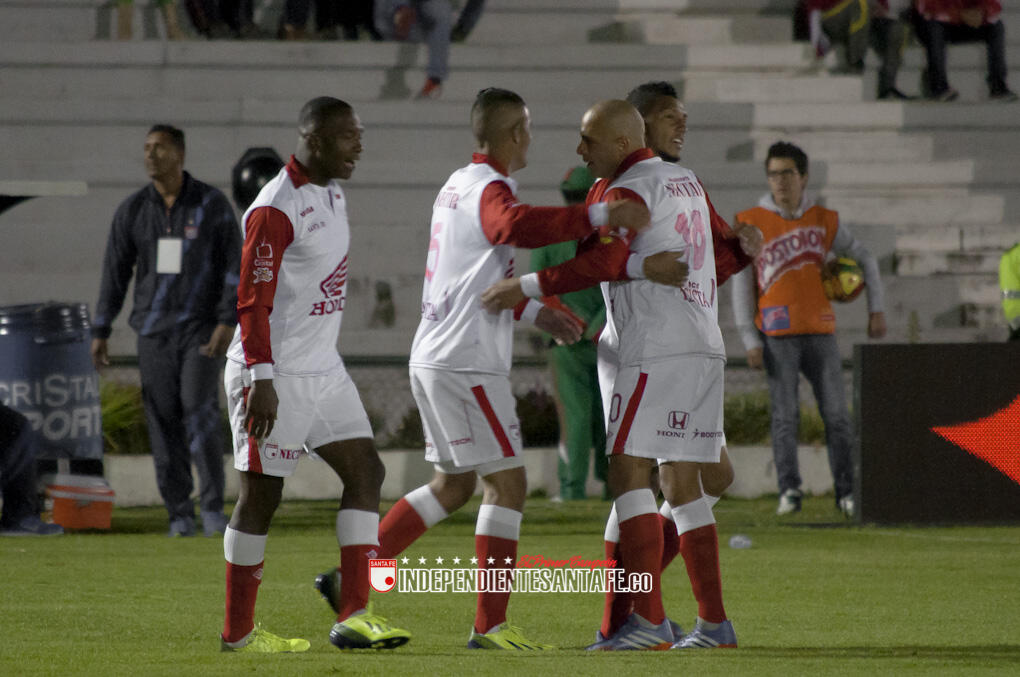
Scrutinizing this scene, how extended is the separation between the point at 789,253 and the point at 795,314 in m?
0.40

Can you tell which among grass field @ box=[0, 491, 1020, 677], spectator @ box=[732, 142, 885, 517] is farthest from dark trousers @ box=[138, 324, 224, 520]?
spectator @ box=[732, 142, 885, 517]

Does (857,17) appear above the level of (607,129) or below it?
above

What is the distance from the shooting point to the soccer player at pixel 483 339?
19.5 ft

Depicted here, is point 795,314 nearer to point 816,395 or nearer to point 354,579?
point 816,395

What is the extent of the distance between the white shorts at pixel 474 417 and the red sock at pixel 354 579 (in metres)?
0.47

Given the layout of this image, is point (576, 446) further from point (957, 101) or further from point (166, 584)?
point (957, 101)

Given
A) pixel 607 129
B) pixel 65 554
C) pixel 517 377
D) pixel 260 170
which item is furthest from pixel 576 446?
pixel 607 129

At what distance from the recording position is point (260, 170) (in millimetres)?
13617

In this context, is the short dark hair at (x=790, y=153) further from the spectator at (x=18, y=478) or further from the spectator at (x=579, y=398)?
the spectator at (x=18, y=478)

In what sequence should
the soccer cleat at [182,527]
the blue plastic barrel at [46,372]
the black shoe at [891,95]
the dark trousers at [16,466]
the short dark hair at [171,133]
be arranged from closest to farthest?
1. the short dark hair at [171,133]
2. the dark trousers at [16,466]
3. the soccer cleat at [182,527]
4. the blue plastic barrel at [46,372]
5. the black shoe at [891,95]

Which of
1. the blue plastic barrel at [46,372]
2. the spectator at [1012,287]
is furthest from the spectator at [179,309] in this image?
the spectator at [1012,287]

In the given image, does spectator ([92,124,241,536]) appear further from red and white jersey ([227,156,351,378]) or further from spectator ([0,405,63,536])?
red and white jersey ([227,156,351,378])

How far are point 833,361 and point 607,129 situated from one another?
18.8 ft

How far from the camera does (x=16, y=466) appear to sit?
397 inches
